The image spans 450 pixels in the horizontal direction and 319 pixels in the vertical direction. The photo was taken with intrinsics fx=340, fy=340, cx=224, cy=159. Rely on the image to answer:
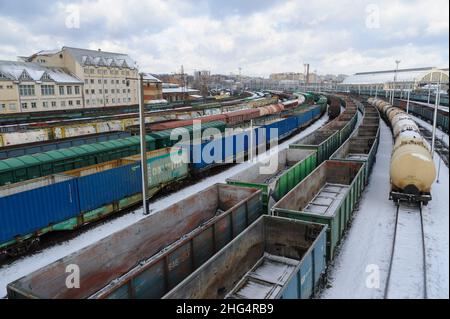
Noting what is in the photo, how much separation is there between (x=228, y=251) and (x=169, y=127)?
880 inches

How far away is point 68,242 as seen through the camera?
1470cm

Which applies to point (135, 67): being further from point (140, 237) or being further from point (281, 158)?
point (140, 237)

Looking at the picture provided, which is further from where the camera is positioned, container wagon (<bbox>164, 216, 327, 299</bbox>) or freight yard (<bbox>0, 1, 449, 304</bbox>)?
freight yard (<bbox>0, 1, 449, 304</bbox>)

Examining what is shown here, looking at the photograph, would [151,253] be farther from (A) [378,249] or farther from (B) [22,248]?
(A) [378,249]

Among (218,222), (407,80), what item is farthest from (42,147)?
(407,80)

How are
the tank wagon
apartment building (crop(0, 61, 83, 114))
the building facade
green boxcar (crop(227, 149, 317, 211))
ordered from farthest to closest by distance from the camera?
the building facade, apartment building (crop(0, 61, 83, 114)), the tank wagon, green boxcar (crop(227, 149, 317, 211))

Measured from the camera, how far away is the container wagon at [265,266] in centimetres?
884

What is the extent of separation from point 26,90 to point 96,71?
56.9ft

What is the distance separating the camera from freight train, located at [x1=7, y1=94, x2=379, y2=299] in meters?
8.77

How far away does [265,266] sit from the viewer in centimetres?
1242

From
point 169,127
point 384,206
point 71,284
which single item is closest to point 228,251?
point 71,284

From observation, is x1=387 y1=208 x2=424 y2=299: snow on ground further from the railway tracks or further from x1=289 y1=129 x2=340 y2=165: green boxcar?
x1=289 y1=129 x2=340 y2=165: green boxcar

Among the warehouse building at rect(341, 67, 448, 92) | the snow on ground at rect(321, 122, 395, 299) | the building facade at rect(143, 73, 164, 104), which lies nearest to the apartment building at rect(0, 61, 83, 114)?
the building facade at rect(143, 73, 164, 104)

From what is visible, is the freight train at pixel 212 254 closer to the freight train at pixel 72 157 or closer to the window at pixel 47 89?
the freight train at pixel 72 157
